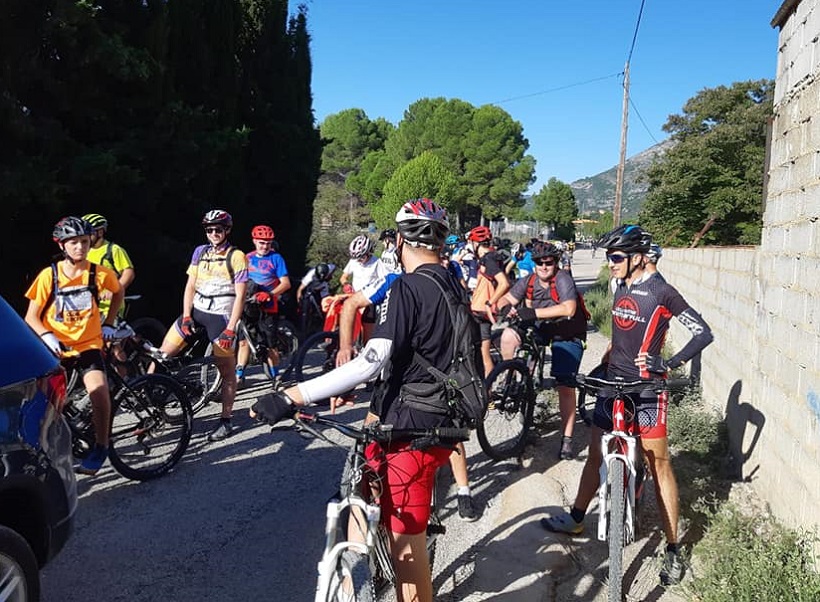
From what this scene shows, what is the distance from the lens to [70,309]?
466cm

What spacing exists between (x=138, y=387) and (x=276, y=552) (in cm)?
190

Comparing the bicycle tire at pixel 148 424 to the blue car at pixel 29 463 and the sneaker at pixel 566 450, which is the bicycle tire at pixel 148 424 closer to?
the blue car at pixel 29 463

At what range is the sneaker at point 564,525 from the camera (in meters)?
4.31

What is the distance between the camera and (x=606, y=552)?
415 centimetres

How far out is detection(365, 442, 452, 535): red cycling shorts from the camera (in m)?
2.73

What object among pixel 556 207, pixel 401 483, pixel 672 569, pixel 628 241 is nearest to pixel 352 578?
pixel 401 483

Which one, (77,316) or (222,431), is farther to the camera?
(222,431)

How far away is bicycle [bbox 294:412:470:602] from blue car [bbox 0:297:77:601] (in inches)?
48.8

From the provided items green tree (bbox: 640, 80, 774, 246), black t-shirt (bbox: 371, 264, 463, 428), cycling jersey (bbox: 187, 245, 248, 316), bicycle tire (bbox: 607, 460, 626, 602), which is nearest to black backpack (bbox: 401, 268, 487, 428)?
black t-shirt (bbox: 371, 264, 463, 428)

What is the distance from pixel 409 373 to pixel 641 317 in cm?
187

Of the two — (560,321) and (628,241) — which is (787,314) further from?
(560,321)

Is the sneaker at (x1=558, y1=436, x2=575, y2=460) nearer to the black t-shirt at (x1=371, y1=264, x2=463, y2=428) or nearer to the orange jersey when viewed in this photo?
the black t-shirt at (x1=371, y1=264, x2=463, y2=428)

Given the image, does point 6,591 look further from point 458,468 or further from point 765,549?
point 765,549

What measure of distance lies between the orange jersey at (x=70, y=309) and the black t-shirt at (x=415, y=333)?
9.59ft
